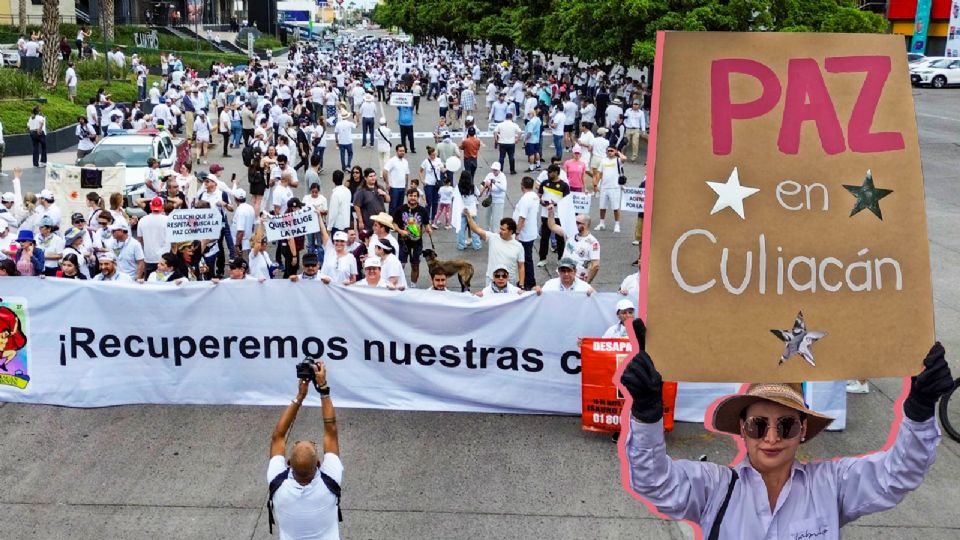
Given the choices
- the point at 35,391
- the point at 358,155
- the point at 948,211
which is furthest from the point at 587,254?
the point at 358,155

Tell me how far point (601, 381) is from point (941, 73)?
41955mm

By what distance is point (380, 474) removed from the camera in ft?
25.1

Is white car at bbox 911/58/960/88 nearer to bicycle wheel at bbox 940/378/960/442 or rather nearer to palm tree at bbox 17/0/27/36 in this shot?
bicycle wheel at bbox 940/378/960/442

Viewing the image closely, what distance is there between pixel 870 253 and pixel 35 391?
27.5 feet

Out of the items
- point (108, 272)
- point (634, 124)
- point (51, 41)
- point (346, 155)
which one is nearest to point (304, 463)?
point (108, 272)

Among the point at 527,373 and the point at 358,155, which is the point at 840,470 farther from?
the point at 358,155

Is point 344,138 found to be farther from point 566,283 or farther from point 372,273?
point 566,283

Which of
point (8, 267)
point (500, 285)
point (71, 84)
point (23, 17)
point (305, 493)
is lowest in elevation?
point (305, 493)

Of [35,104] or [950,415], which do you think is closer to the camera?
[950,415]

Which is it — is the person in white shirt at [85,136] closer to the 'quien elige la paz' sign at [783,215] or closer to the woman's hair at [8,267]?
the woman's hair at [8,267]

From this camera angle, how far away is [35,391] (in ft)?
29.9

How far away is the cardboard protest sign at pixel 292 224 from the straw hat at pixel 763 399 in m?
8.81

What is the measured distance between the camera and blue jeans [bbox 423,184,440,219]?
642 inches

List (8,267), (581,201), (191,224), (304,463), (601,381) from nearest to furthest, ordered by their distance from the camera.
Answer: (304,463), (601,381), (8,267), (191,224), (581,201)
